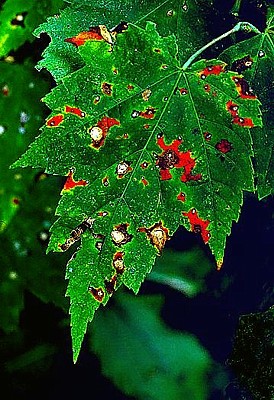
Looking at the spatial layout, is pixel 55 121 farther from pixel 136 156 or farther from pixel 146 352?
pixel 146 352

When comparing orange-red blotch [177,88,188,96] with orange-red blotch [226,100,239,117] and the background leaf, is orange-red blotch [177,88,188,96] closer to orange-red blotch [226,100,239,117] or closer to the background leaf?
orange-red blotch [226,100,239,117]

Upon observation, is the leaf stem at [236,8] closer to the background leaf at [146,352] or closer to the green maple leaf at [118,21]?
the green maple leaf at [118,21]

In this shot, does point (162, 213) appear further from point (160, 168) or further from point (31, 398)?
point (31, 398)

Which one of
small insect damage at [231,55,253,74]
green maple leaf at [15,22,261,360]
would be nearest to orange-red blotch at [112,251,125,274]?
green maple leaf at [15,22,261,360]

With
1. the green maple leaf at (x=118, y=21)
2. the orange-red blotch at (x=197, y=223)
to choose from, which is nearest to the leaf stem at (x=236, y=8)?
the green maple leaf at (x=118, y=21)

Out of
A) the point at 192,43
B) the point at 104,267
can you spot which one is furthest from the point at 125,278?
the point at 192,43

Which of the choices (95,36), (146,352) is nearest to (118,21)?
(95,36)
